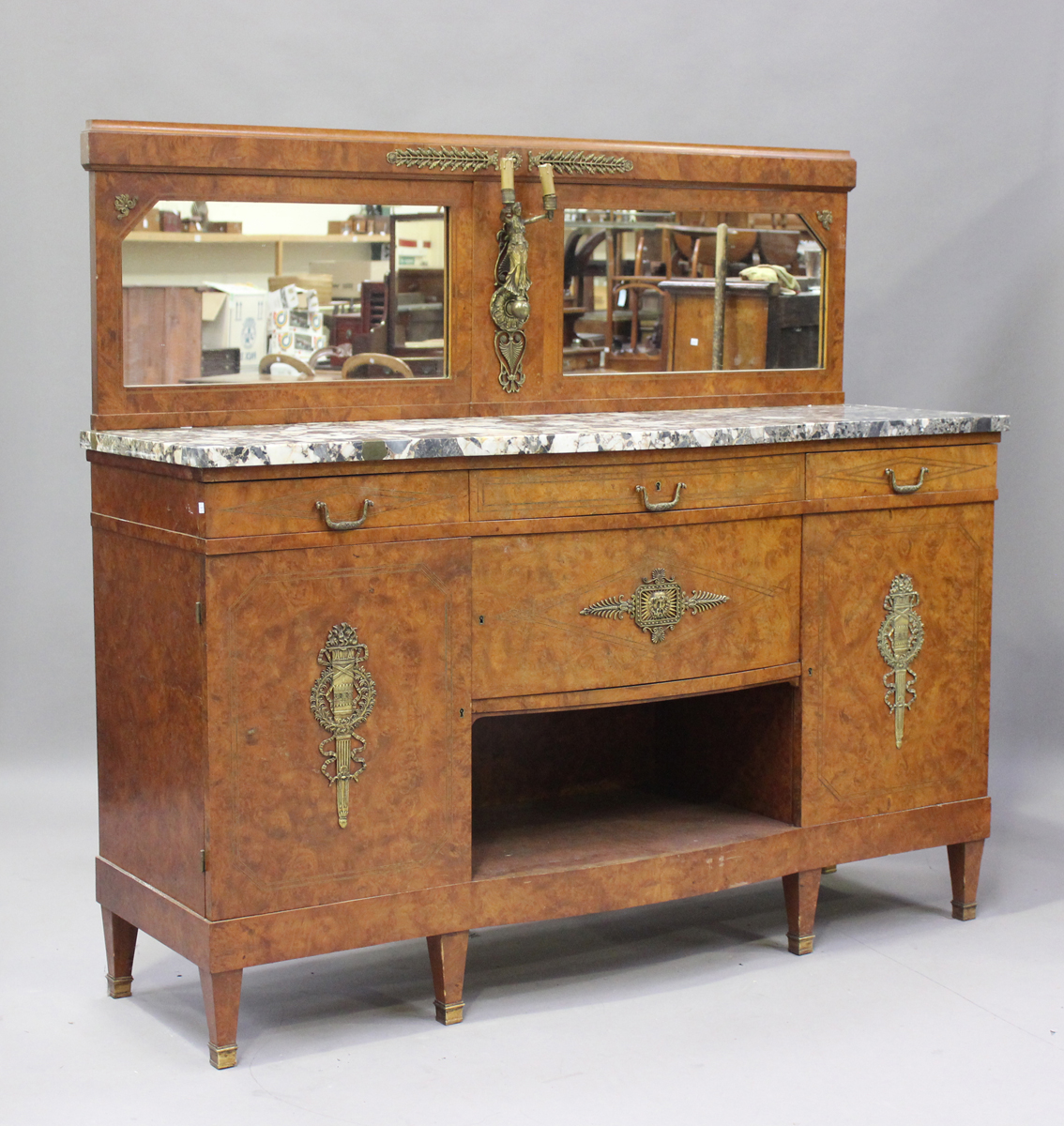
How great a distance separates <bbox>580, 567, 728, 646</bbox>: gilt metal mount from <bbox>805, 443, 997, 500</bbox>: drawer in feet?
1.34

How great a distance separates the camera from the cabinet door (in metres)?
3.21

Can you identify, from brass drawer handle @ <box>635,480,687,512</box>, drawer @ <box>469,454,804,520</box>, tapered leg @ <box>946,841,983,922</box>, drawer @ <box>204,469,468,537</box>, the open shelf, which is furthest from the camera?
tapered leg @ <box>946,841,983,922</box>

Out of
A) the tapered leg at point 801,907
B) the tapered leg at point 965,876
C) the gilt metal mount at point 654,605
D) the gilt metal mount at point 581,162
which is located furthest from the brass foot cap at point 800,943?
the gilt metal mount at point 581,162

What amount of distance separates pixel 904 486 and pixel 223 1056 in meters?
1.97

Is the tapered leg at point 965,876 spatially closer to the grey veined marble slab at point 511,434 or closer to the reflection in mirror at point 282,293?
the grey veined marble slab at point 511,434

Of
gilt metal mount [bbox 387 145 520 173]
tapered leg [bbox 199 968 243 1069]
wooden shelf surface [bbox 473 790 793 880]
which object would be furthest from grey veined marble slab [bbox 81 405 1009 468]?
tapered leg [bbox 199 968 243 1069]

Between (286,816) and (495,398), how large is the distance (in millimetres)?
1169

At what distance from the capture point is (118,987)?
12.1 feet

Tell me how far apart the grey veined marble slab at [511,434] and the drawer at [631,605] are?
0.20 metres

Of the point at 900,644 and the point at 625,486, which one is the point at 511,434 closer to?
the point at 625,486

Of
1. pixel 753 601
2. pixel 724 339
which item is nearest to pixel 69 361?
pixel 724 339

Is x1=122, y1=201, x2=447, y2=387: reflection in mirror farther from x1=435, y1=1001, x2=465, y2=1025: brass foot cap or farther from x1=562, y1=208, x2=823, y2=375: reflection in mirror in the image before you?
x1=435, y1=1001, x2=465, y2=1025: brass foot cap

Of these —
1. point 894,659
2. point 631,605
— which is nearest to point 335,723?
point 631,605

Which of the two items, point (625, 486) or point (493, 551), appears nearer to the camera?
point (493, 551)
